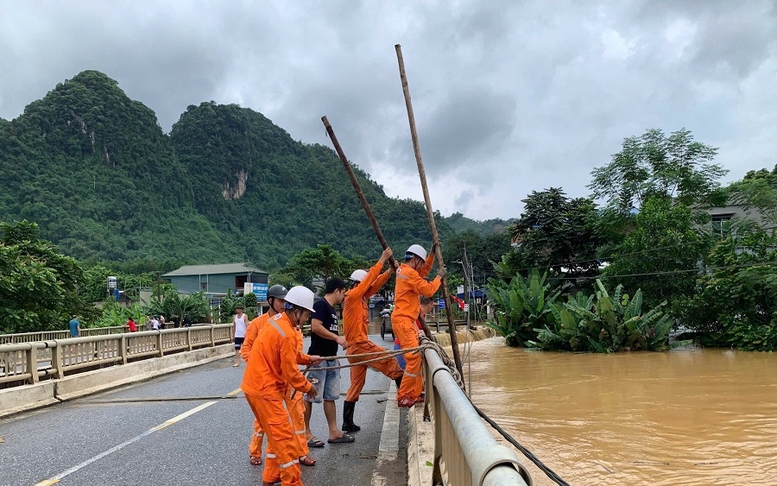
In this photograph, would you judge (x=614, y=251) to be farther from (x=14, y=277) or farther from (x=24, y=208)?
(x=24, y=208)

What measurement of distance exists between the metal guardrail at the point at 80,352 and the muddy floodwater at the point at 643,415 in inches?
276

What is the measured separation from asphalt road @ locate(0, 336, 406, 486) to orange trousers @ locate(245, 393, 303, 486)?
500 millimetres

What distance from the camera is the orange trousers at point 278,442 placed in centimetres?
409

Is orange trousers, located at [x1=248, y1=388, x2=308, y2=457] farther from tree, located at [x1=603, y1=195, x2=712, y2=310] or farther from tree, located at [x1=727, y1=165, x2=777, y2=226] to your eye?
tree, located at [x1=727, y1=165, x2=777, y2=226]

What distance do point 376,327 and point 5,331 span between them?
3272 centimetres

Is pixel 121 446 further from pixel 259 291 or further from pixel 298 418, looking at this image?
pixel 259 291

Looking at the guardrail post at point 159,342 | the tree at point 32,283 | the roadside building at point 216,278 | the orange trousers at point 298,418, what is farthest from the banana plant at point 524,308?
the roadside building at point 216,278

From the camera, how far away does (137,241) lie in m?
82.4

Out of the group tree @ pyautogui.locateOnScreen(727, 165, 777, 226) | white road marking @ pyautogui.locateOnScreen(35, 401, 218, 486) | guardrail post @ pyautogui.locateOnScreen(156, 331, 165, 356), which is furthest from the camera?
tree @ pyautogui.locateOnScreen(727, 165, 777, 226)

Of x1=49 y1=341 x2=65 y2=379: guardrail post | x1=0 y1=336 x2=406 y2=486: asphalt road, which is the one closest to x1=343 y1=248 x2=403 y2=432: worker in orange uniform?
x1=0 y1=336 x2=406 y2=486: asphalt road

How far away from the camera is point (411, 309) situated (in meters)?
6.20

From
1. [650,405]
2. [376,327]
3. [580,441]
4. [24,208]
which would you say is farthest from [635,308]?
[24,208]

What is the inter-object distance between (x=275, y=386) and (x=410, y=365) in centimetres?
186

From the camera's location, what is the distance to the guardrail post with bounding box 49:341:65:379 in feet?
31.5
